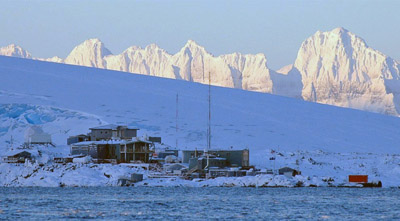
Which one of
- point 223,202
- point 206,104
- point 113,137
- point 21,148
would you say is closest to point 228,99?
point 206,104

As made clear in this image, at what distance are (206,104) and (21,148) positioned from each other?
51.0 meters

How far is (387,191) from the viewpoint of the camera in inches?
3105

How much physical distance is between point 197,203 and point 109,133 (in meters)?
42.8

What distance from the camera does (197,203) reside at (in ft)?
206

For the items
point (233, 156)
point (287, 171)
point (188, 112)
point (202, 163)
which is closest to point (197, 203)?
point (202, 163)

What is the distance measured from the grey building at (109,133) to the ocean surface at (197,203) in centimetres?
2392

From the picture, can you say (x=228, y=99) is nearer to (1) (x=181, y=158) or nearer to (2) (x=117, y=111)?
(2) (x=117, y=111)

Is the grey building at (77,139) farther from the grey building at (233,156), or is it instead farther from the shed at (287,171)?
the shed at (287,171)

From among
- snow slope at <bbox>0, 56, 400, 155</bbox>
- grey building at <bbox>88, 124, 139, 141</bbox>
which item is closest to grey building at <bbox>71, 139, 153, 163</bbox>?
grey building at <bbox>88, 124, 139, 141</bbox>

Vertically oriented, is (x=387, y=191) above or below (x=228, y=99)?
below

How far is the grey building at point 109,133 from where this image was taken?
103606 mm

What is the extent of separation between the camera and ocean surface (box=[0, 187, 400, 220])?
5413cm

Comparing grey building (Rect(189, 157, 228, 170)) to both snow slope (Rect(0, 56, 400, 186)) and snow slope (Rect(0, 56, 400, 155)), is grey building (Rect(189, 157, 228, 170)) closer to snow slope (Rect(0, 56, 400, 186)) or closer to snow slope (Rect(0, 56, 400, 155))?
snow slope (Rect(0, 56, 400, 186))

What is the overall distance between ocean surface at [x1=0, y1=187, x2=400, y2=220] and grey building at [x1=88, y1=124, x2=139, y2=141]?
2392 cm
